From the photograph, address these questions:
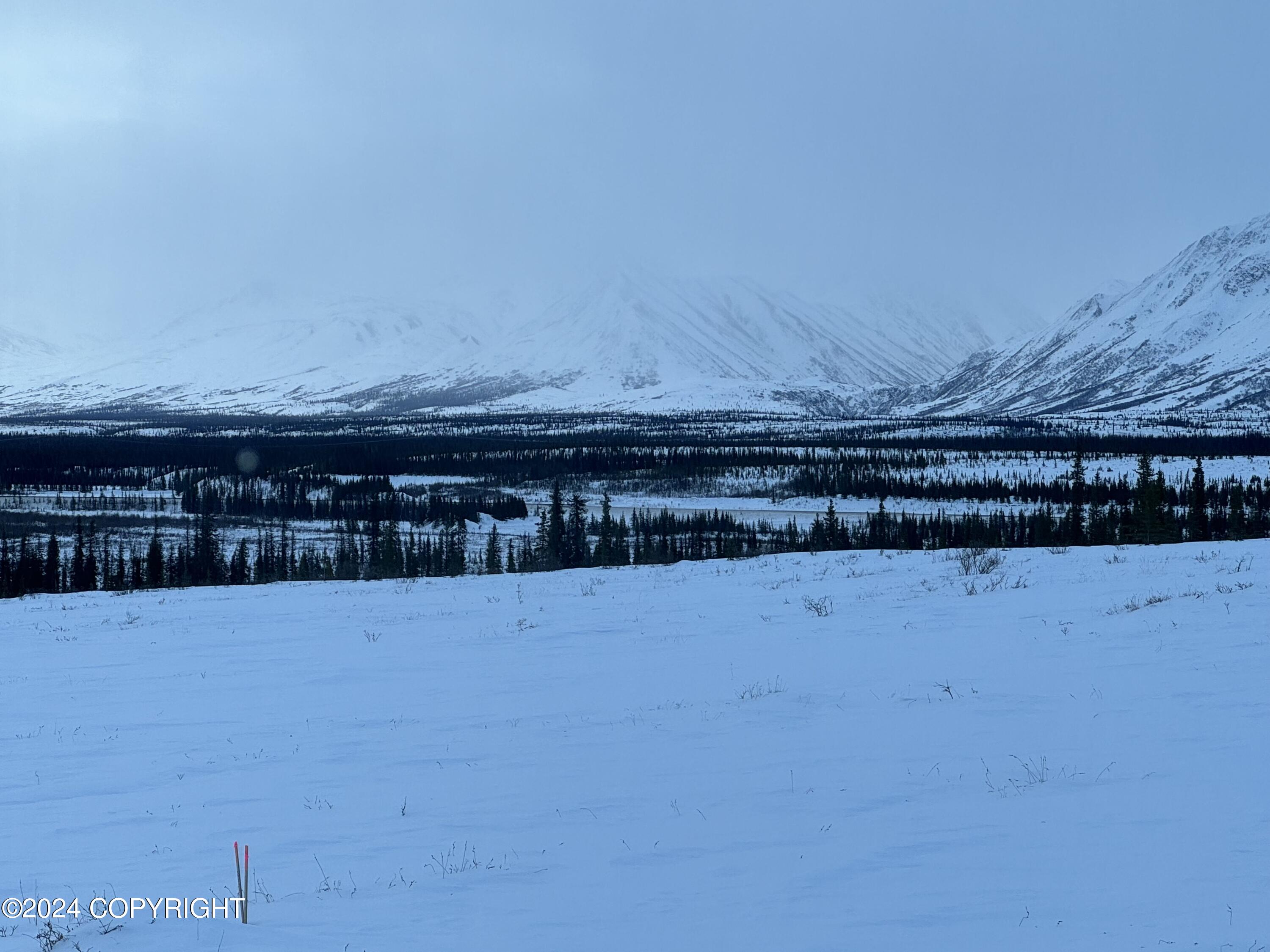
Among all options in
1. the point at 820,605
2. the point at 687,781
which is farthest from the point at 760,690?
the point at 820,605

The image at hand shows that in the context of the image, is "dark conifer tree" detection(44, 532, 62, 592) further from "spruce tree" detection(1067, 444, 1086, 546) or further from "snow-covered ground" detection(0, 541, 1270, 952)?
"spruce tree" detection(1067, 444, 1086, 546)

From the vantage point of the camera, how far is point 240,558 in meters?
70.4

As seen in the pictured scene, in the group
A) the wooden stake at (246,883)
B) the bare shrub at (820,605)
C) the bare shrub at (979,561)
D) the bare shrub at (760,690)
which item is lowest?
the wooden stake at (246,883)

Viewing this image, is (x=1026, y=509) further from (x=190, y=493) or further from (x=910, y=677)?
(x=190, y=493)

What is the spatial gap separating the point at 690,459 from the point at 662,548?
8290 cm

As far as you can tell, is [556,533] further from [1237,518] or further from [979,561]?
[979,561]

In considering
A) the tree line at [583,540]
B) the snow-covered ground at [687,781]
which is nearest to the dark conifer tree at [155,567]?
the tree line at [583,540]

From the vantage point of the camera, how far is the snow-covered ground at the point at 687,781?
5.52 meters

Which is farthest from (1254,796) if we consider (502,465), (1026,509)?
(502,465)

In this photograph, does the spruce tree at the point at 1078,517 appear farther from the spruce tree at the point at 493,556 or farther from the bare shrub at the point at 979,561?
the spruce tree at the point at 493,556

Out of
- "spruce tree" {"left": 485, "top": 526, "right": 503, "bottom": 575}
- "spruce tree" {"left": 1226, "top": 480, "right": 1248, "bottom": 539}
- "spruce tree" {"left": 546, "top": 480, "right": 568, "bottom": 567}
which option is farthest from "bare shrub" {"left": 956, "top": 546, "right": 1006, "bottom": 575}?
"spruce tree" {"left": 546, "top": 480, "right": 568, "bottom": 567}

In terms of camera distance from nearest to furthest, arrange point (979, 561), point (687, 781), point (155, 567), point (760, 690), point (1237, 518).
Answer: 1. point (687, 781)
2. point (760, 690)
3. point (979, 561)
4. point (155, 567)
5. point (1237, 518)

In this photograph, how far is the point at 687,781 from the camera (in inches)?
311

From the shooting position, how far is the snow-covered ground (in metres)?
5.52
